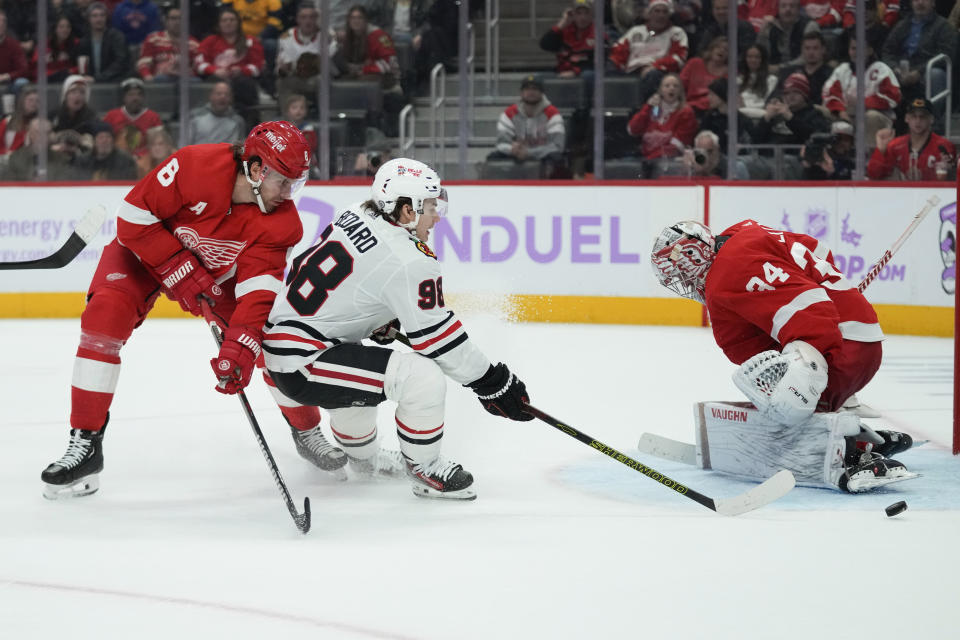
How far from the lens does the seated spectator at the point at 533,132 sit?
8.05m

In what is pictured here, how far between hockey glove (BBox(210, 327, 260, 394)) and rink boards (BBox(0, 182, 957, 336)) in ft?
13.9

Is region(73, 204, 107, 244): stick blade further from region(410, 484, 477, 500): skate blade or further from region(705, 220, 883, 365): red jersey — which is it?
region(705, 220, 883, 365): red jersey

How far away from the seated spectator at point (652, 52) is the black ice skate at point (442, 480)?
504 cm

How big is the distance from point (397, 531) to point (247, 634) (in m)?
0.83

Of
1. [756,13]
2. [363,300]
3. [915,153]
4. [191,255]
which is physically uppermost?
[756,13]

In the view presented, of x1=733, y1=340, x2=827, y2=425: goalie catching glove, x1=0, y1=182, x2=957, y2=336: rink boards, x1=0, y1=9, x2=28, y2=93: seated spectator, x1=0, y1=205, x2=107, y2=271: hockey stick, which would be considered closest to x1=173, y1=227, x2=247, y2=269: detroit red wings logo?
x1=0, y1=205, x2=107, y2=271: hockey stick

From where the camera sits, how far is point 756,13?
7.77 m

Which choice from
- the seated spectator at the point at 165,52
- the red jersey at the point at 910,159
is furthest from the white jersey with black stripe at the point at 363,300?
the seated spectator at the point at 165,52

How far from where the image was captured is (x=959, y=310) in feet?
13.1

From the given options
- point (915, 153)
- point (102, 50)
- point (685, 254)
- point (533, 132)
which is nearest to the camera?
point (685, 254)

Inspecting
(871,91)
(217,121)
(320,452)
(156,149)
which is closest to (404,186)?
(320,452)

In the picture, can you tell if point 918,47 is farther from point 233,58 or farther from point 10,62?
point 10,62

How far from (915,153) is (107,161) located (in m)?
5.28

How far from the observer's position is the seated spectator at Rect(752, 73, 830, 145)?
763cm
